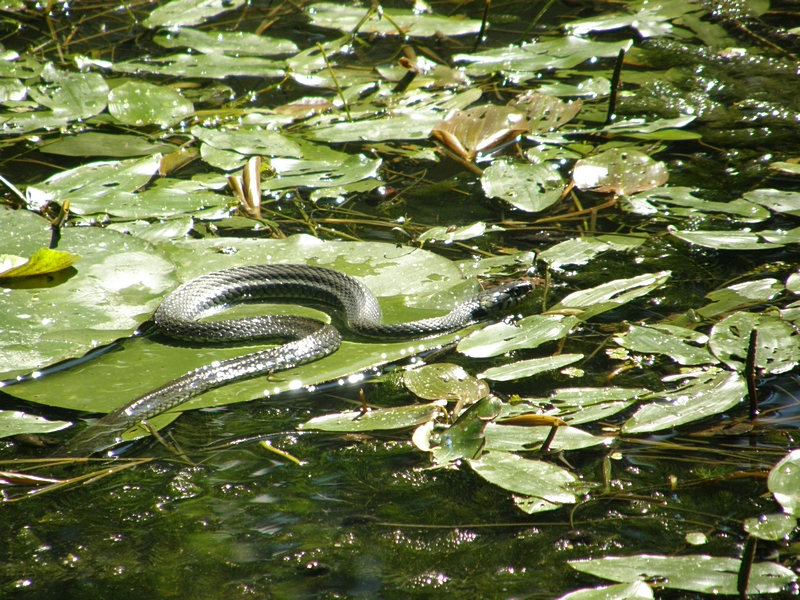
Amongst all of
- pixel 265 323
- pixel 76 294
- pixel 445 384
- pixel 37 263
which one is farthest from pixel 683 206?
pixel 37 263

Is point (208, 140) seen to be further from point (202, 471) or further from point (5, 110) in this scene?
point (202, 471)

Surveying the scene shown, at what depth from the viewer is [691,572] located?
73.0 inches

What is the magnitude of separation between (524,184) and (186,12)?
4.60 m

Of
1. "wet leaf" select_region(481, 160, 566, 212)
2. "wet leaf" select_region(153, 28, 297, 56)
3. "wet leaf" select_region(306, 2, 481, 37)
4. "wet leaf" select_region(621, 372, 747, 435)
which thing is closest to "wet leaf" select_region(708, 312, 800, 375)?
"wet leaf" select_region(621, 372, 747, 435)

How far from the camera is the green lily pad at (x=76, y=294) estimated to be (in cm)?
300

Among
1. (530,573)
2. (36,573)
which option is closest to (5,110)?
(36,573)

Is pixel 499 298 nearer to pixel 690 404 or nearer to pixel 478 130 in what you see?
pixel 690 404

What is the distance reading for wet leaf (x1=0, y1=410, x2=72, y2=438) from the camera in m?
2.64

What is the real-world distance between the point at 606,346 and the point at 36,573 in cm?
226

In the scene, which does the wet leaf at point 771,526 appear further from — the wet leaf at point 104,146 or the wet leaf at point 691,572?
the wet leaf at point 104,146

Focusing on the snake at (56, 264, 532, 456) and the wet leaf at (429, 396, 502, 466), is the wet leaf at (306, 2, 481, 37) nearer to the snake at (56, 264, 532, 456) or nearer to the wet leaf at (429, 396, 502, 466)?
the snake at (56, 264, 532, 456)

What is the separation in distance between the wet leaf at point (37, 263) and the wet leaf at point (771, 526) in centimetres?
A: 307

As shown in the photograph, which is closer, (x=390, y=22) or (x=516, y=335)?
(x=516, y=335)

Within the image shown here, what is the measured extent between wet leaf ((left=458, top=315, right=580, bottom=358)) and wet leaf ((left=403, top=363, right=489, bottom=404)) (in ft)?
0.40
